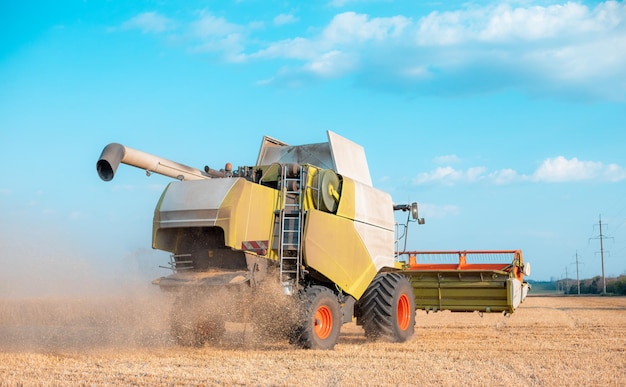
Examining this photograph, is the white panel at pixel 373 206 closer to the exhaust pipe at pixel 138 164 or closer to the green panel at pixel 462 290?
the green panel at pixel 462 290

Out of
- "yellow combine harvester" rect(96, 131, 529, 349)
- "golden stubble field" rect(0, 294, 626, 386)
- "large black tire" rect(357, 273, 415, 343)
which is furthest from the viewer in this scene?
"large black tire" rect(357, 273, 415, 343)

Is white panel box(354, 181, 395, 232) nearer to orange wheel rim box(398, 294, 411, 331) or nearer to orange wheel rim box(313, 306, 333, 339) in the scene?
orange wheel rim box(398, 294, 411, 331)

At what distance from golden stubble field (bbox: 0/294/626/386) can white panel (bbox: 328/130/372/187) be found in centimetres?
296

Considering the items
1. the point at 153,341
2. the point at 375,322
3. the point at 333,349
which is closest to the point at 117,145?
the point at 153,341

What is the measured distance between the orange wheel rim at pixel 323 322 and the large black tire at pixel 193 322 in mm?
1422

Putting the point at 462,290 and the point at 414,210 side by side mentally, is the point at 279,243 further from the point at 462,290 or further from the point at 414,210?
the point at 462,290

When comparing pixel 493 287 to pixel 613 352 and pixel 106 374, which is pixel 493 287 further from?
pixel 106 374

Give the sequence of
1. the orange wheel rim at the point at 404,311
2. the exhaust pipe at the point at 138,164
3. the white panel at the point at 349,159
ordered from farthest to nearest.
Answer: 1. the orange wheel rim at the point at 404,311
2. the white panel at the point at 349,159
3. the exhaust pipe at the point at 138,164

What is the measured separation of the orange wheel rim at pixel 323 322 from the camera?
10375 mm

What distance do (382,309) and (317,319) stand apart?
1832 mm

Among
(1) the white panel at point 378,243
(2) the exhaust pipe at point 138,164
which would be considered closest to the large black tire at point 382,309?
(1) the white panel at point 378,243

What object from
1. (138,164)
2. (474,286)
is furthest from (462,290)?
(138,164)

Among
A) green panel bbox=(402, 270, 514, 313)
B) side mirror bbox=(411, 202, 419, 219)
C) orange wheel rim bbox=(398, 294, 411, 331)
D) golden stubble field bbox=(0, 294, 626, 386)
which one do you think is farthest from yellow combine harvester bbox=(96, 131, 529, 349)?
green panel bbox=(402, 270, 514, 313)

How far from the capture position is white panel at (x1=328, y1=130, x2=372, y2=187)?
11.9 meters
